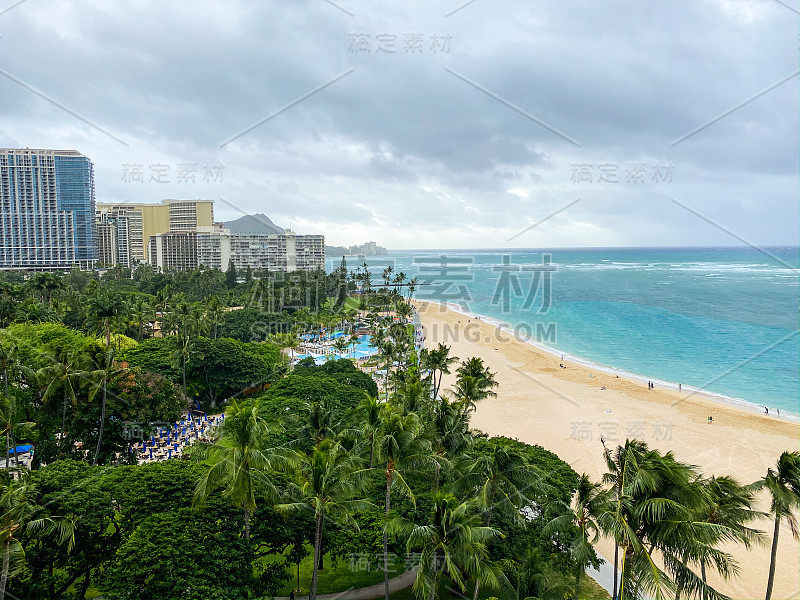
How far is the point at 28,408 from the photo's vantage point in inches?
882

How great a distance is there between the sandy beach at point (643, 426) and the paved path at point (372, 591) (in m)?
8.55

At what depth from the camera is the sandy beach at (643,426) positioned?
63.3 feet

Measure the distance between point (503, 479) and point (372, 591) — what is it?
→ 19.0 feet

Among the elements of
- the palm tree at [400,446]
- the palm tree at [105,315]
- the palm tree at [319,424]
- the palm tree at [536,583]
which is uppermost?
the palm tree at [105,315]

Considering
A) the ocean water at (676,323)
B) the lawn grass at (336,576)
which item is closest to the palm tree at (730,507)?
the lawn grass at (336,576)

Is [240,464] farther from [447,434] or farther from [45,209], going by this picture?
[45,209]

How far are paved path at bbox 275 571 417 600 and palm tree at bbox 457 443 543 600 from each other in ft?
12.7

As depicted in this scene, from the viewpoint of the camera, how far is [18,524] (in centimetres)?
1115

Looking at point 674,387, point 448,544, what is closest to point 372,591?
point 448,544

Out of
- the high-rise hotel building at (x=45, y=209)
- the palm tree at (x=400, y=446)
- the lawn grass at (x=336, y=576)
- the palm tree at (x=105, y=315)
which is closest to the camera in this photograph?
the palm tree at (x=400, y=446)

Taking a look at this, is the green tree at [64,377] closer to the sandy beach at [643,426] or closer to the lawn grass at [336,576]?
the lawn grass at [336,576]

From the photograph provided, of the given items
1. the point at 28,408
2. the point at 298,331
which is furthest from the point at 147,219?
the point at 28,408

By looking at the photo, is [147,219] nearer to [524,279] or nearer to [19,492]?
[524,279]

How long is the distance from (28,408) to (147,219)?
155 metres
